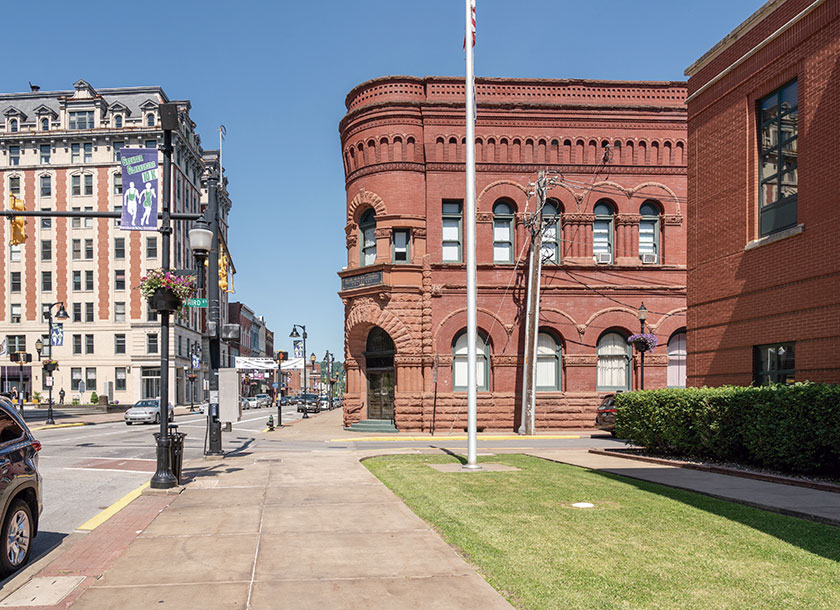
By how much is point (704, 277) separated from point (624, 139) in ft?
49.6

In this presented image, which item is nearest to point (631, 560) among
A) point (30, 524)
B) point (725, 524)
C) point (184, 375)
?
point (725, 524)

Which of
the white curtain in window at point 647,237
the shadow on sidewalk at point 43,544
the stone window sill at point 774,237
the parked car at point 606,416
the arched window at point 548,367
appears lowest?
the parked car at point 606,416

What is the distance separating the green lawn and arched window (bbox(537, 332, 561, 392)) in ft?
Answer: 60.5

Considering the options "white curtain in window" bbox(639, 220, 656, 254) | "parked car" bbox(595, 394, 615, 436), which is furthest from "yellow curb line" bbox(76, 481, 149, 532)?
"white curtain in window" bbox(639, 220, 656, 254)

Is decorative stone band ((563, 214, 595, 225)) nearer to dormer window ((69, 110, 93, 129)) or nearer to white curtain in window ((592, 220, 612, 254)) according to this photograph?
white curtain in window ((592, 220, 612, 254))

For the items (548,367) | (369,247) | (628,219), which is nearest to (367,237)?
(369,247)

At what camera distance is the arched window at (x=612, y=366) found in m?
31.0

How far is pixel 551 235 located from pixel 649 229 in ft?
15.5

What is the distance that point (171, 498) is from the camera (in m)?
11.7

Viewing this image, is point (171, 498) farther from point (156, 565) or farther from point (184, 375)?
point (184, 375)

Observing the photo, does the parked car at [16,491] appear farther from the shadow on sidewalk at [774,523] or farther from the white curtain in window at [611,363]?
the white curtain in window at [611,363]

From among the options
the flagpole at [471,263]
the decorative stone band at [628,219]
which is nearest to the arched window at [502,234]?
the decorative stone band at [628,219]

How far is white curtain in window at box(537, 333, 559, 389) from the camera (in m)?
30.9

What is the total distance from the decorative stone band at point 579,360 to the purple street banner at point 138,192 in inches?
813
